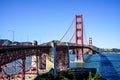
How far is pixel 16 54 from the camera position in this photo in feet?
137

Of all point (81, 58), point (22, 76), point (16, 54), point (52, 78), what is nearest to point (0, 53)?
point (16, 54)

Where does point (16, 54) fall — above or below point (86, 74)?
above

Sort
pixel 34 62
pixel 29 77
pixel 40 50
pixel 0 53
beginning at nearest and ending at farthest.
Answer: pixel 0 53
pixel 29 77
pixel 40 50
pixel 34 62

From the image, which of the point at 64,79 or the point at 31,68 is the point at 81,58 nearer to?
the point at 31,68

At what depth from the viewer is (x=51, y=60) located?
214ft

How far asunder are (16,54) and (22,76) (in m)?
6.10

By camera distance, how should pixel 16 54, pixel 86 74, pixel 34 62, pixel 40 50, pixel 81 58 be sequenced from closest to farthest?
pixel 16 54 → pixel 86 74 → pixel 40 50 → pixel 34 62 → pixel 81 58

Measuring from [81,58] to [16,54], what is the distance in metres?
91.0

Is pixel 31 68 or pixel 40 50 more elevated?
pixel 40 50

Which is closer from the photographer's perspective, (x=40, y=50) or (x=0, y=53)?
(x=0, y=53)

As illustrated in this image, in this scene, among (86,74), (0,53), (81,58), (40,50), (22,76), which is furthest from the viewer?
(81,58)

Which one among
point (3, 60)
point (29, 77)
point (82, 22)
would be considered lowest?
point (29, 77)

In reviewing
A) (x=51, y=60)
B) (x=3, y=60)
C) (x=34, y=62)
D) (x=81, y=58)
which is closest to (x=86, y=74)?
(x=51, y=60)

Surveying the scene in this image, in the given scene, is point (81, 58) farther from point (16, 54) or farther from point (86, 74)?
point (16, 54)
